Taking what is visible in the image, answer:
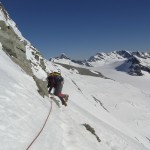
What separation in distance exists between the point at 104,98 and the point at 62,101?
3352 centimetres

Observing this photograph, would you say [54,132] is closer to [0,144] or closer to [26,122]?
[26,122]

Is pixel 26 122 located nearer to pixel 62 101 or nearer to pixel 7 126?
pixel 7 126

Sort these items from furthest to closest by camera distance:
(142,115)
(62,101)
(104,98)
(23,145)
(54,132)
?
(104,98)
(142,115)
(62,101)
(54,132)
(23,145)

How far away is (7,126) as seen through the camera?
926 cm

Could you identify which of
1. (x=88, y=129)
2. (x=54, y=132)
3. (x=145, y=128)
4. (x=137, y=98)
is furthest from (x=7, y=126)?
(x=137, y=98)

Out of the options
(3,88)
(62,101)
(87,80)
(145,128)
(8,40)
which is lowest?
(3,88)

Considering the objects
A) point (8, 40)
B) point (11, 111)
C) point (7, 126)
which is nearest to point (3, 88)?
point (11, 111)

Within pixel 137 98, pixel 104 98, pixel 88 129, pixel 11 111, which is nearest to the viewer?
pixel 11 111

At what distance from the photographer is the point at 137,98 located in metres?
61.2

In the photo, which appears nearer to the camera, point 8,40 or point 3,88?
point 3,88

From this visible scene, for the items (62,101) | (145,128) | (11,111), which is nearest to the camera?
(11,111)

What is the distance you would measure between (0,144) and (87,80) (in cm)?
5727

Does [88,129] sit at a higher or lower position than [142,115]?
lower

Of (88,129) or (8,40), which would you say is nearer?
(88,129)
